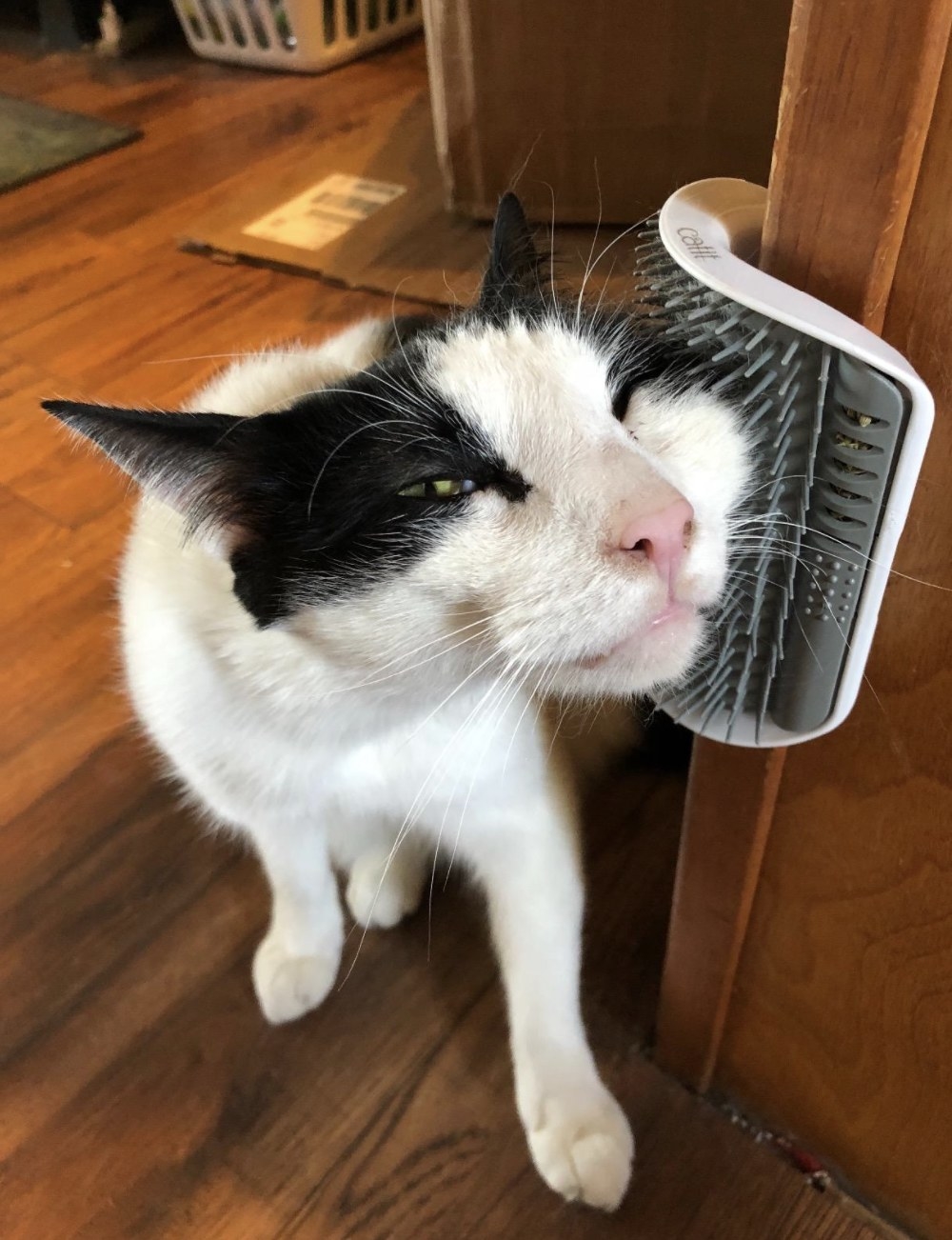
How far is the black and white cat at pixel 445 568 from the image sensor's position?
55 centimetres

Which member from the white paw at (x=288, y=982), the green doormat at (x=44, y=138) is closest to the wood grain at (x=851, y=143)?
the white paw at (x=288, y=982)

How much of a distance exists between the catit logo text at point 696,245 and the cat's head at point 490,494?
11 cm

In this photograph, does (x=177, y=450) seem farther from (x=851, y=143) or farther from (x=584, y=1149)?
(x=584, y=1149)

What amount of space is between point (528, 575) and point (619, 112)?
5.67 ft

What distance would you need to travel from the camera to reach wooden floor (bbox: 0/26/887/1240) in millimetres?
915

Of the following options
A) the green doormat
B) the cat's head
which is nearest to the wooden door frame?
the cat's head

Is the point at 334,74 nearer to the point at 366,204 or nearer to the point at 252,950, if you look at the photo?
the point at 366,204

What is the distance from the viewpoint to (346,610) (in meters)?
0.63

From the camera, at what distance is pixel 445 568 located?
0.58 m

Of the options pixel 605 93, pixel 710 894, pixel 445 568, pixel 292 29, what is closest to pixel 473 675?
pixel 445 568

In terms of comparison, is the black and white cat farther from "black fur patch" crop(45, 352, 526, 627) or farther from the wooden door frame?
the wooden door frame

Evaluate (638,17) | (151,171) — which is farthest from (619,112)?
(151,171)

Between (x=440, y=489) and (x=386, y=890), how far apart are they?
25.6 inches

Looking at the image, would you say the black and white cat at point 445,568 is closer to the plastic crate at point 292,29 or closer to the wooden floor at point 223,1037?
the wooden floor at point 223,1037
